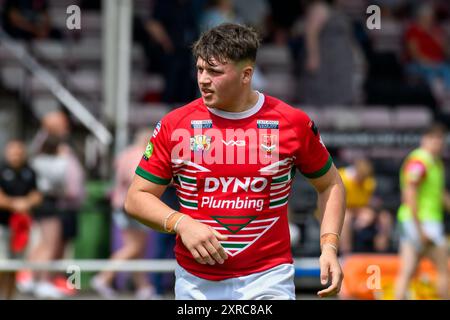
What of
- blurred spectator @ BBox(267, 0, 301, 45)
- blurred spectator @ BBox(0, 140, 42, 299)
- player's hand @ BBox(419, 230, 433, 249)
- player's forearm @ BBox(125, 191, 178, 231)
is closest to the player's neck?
player's forearm @ BBox(125, 191, 178, 231)

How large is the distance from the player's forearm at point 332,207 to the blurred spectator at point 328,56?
10.0 m

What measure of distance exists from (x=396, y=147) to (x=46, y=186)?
14.9 ft

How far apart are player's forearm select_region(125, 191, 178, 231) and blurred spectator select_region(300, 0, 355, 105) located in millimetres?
10379

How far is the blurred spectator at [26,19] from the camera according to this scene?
16.0m

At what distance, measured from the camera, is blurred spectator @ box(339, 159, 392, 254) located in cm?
1343

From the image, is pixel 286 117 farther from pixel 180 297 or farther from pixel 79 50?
pixel 79 50

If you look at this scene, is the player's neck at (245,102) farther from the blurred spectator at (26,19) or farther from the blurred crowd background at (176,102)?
the blurred spectator at (26,19)

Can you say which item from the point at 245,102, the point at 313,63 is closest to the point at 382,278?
the point at 313,63

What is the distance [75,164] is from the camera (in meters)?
13.5

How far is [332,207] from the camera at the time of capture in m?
5.41

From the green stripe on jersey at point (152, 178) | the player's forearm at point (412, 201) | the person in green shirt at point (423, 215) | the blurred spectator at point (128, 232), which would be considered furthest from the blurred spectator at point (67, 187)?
the green stripe on jersey at point (152, 178)

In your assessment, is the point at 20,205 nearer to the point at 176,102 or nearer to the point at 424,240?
the point at 176,102

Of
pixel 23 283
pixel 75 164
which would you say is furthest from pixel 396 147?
pixel 23 283

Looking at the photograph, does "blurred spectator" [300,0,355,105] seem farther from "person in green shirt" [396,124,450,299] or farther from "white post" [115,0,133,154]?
"person in green shirt" [396,124,450,299]
